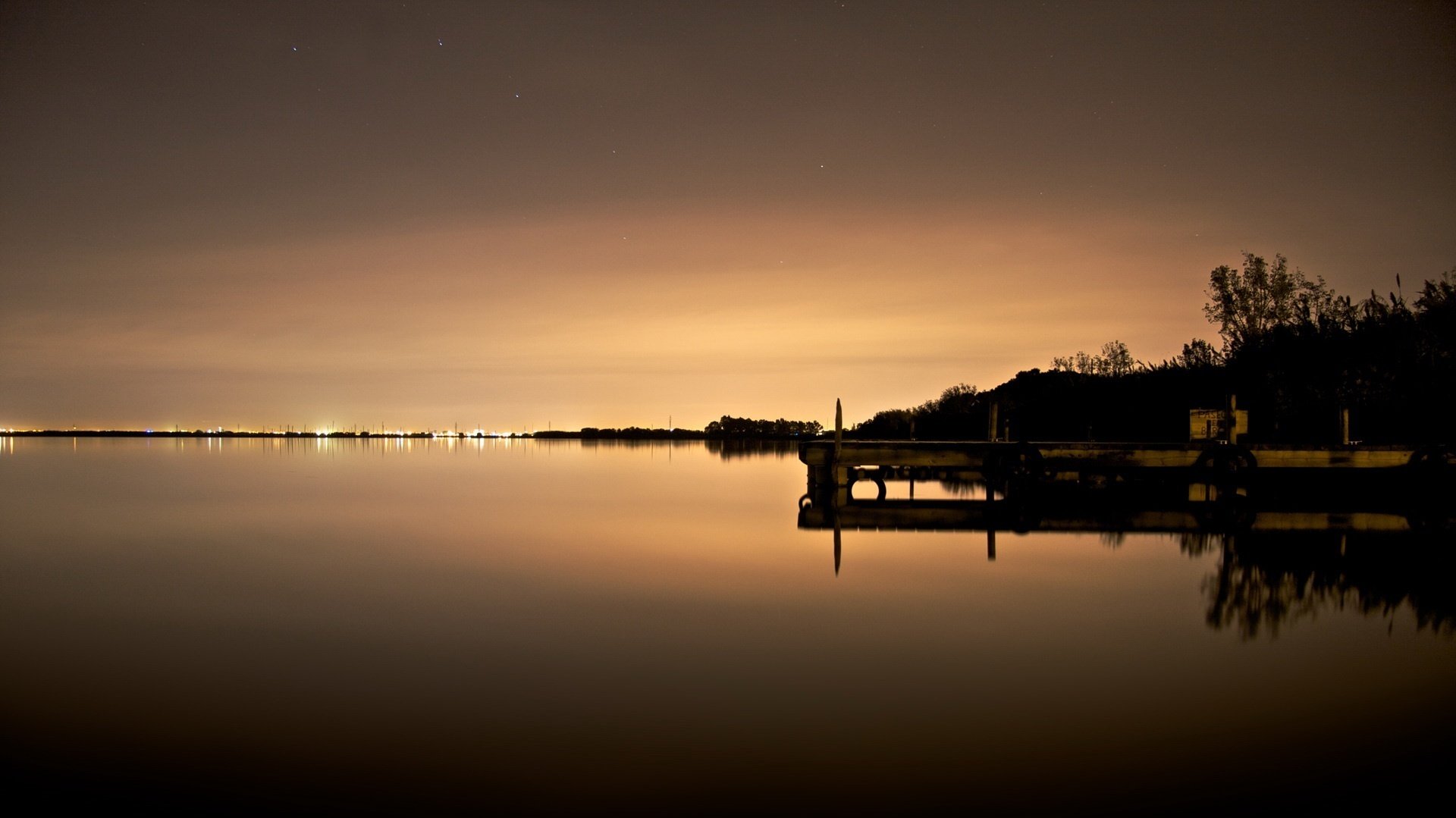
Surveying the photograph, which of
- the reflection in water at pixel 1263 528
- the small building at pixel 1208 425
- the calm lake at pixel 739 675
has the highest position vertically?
the small building at pixel 1208 425

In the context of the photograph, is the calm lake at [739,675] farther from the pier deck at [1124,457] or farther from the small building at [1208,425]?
the small building at [1208,425]

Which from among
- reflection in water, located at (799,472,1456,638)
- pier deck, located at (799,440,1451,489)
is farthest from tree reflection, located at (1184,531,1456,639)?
pier deck, located at (799,440,1451,489)

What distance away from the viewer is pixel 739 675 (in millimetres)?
9344

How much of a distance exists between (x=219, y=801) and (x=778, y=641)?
238 inches

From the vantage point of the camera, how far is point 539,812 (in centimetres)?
609

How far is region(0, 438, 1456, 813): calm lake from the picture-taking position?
21.5ft

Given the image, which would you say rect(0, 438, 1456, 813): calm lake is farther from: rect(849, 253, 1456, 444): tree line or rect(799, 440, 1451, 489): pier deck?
rect(849, 253, 1456, 444): tree line

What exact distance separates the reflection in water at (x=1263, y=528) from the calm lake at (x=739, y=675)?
0.53 ft

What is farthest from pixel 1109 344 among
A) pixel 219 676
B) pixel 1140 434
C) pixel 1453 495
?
pixel 219 676

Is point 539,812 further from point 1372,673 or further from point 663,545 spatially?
point 663,545

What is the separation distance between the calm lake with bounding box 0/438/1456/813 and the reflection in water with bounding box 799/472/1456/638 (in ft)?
0.53

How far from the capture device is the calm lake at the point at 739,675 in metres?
6.55

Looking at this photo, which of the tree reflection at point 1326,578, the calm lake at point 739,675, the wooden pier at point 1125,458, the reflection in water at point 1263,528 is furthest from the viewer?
the wooden pier at point 1125,458

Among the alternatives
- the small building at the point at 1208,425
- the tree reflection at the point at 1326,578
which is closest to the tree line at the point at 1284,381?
the small building at the point at 1208,425
